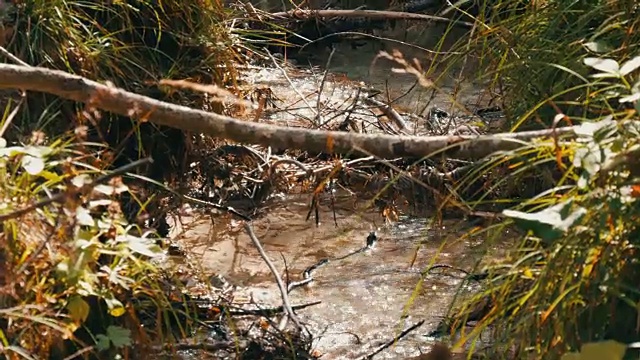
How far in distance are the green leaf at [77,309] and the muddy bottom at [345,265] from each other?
81cm

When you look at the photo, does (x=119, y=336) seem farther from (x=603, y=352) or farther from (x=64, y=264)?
(x=603, y=352)

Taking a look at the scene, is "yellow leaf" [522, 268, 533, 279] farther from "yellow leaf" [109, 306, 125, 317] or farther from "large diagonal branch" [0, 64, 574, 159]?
"yellow leaf" [109, 306, 125, 317]

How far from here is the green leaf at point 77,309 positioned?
7.21 ft

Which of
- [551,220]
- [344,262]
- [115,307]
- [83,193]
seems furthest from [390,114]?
[551,220]

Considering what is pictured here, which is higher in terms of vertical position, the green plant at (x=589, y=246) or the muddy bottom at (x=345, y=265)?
the green plant at (x=589, y=246)

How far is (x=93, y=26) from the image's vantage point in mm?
3336

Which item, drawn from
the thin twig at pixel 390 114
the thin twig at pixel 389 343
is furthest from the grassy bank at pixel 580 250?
the thin twig at pixel 390 114

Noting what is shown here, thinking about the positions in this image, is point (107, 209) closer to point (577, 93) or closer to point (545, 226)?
point (545, 226)

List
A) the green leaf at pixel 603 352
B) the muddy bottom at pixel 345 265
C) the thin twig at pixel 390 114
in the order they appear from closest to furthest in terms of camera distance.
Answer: the green leaf at pixel 603 352 → the muddy bottom at pixel 345 265 → the thin twig at pixel 390 114

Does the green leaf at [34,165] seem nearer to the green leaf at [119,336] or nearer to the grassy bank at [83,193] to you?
the grassy bank at [83,193]

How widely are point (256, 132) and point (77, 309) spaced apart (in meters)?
0.55

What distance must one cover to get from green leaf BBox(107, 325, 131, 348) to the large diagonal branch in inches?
19.2

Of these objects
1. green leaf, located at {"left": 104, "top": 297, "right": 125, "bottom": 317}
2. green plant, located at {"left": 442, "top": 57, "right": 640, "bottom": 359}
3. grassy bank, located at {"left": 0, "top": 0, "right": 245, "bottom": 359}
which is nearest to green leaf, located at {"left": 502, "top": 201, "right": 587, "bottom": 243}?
green plant, located at {"left": 442, "top": 57, "right": 640, "bottom": 359}

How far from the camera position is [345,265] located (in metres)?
3.68
